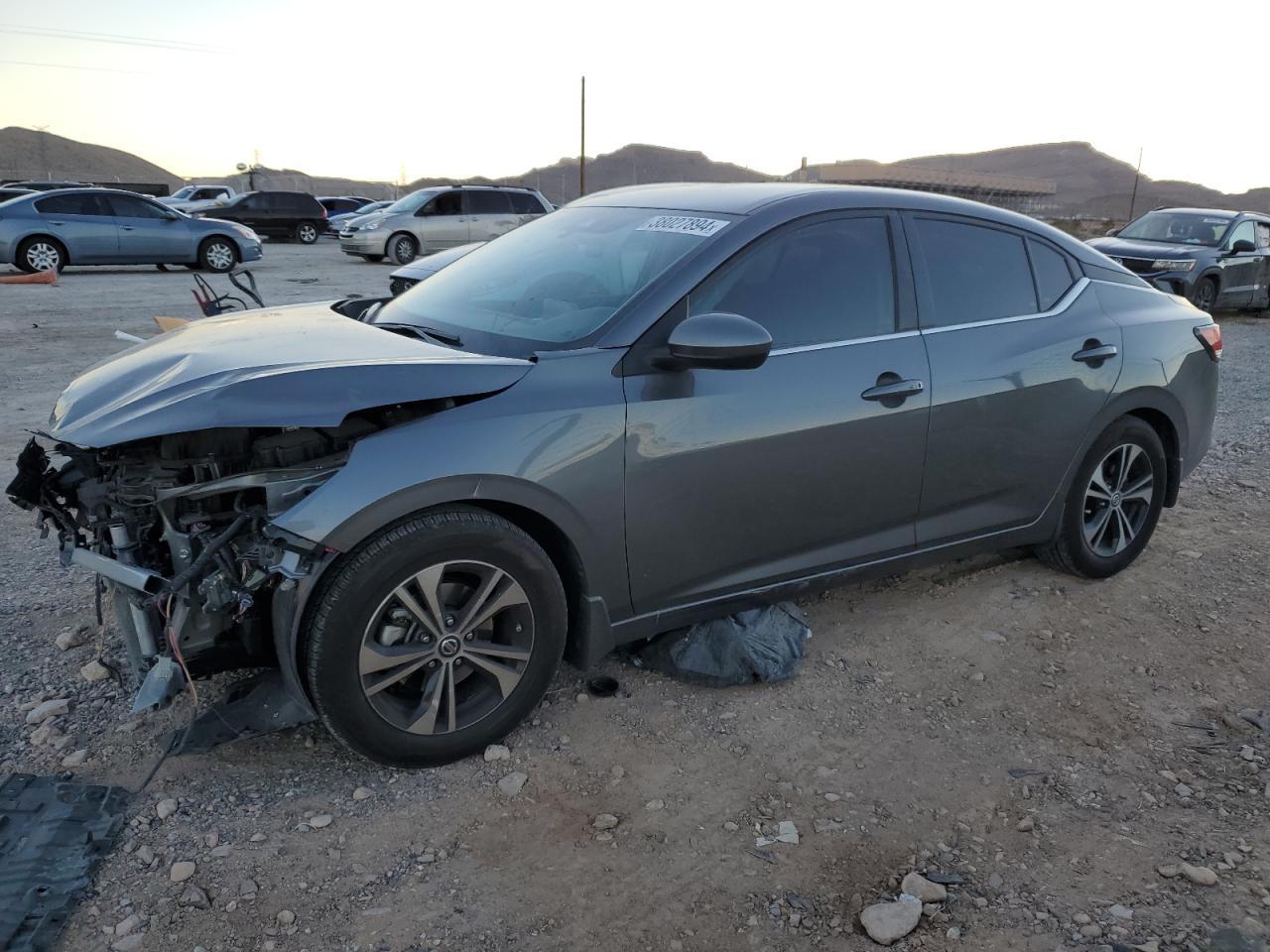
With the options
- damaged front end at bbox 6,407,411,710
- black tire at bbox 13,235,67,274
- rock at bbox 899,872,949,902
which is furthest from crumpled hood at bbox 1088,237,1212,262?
black tire at bbox 13,235,67,274

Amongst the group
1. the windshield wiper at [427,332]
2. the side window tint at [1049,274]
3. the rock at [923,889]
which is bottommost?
the rock at [923,889]

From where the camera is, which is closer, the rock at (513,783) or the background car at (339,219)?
the rock at (513,783)

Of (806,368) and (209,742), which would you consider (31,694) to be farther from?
(806,368)

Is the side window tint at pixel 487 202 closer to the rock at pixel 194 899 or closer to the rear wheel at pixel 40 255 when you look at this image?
the rear wheel at pixel 40 255

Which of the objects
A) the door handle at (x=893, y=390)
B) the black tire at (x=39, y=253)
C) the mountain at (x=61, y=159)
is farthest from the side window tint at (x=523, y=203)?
the mountain at (x=61, y=159)

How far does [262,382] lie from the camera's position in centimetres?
271

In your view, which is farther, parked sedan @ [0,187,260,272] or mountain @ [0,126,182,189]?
mountain @ [0,126,182,189]

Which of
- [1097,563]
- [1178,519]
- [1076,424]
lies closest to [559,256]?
[1076,424]

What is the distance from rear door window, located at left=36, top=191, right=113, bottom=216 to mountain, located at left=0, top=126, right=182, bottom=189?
3227 inches

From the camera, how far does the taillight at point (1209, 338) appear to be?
466 cm

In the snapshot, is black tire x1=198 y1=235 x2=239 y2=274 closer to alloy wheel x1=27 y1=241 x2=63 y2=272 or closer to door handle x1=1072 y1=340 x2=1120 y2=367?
alloy wheel x1=27 y1=241 x2=63 y2=272

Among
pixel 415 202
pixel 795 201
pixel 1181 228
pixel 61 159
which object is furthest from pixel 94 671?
pixel 61 159

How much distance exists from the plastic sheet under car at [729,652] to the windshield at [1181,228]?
44.3 ft

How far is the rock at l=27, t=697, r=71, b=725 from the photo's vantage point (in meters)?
3.21
